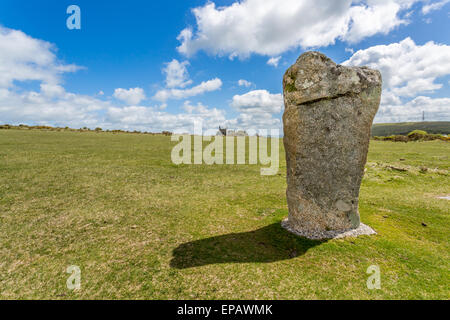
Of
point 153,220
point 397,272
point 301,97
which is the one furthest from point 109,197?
point 397,272

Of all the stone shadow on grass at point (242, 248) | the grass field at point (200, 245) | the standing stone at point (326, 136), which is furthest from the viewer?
the standing stone at point (326, 136)

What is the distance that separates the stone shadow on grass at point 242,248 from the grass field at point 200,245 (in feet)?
0.10

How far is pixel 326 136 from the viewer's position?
699 cm

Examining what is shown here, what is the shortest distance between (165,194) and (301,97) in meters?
8.65

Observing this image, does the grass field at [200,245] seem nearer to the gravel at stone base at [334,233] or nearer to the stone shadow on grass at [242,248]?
the stone shadow on grass at [242,248]

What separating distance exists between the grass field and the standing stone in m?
0.96

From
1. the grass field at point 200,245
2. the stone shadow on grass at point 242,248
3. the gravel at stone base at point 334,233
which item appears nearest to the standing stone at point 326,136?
the gravel at stone base at point 334,233

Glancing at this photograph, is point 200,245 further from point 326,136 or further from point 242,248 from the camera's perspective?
point 326,136

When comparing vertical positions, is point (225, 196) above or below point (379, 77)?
below

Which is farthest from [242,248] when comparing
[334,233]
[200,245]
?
[334,233]

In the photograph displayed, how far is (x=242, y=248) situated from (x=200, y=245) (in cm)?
130

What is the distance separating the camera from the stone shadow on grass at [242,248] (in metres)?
6.38
